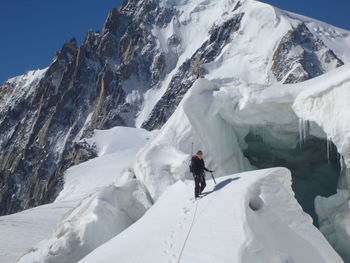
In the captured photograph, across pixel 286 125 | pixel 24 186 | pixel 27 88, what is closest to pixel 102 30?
pixel 27 88

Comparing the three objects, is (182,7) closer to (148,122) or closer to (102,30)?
(102,30)

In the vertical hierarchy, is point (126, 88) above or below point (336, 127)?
above

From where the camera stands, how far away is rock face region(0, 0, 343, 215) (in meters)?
93.2

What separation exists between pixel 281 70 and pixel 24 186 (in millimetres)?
55755

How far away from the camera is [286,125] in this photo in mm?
14398

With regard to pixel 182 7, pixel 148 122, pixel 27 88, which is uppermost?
pixel 27 88

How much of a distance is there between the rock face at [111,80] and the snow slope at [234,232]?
7681 cm

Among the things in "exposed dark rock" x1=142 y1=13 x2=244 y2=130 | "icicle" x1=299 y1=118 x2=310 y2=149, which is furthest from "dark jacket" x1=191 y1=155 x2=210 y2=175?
"exposed dark rock" x1=142 y1=13 x2=244 y2=130

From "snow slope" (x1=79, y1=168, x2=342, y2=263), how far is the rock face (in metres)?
76.8

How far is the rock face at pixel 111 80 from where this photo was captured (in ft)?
306

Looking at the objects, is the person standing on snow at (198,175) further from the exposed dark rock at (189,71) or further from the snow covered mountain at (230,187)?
the exposed dark rock at (189,71)

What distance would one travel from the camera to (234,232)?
293 inches

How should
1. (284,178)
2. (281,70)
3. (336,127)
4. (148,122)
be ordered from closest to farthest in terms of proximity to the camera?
(284,178) → (336,127) → (281,70) → (148,122)

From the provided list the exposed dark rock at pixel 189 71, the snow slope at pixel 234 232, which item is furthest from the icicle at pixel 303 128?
the exposed dark rock at pixel 189 71
